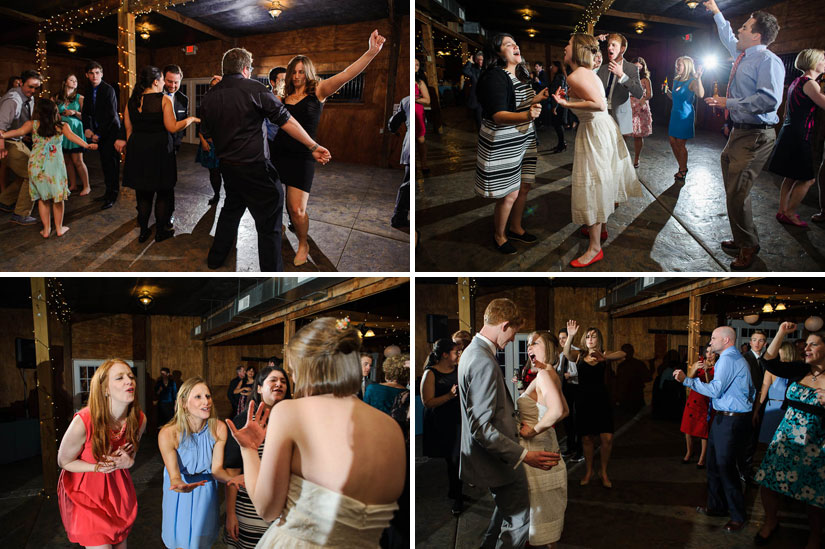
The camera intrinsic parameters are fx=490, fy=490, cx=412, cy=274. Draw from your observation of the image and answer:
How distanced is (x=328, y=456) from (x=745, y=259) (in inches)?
76.2

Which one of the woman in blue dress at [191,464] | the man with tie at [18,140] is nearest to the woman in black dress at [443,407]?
the woman in blue dress at [191,464]

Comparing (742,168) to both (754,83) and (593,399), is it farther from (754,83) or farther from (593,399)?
(593,399)

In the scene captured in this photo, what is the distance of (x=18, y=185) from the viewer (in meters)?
2.65

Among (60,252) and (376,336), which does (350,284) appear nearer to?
(376,336)

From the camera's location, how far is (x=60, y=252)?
8.07ft

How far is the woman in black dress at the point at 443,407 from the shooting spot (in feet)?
9.09

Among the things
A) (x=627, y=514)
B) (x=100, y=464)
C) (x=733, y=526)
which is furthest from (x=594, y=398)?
(x=100, y=464)

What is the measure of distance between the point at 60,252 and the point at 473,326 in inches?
84.1

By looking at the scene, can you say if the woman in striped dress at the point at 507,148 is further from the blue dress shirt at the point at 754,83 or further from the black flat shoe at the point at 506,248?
the blue dress shirt at the point at 754,83

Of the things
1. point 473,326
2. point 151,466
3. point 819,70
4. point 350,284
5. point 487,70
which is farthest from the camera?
point 151,466

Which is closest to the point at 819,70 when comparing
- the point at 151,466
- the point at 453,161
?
the point at 453,161

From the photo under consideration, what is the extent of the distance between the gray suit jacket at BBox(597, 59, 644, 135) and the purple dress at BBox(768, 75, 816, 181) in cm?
62

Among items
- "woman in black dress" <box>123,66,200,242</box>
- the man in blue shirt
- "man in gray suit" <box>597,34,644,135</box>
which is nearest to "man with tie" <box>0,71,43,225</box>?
"woman in black dress" <box>123,66,200,242</box>

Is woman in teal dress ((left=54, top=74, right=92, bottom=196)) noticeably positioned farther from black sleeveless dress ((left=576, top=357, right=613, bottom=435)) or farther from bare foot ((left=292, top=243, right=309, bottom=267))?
black sleeveless dress ((left=576, top=357, right=613, bottom=435))
